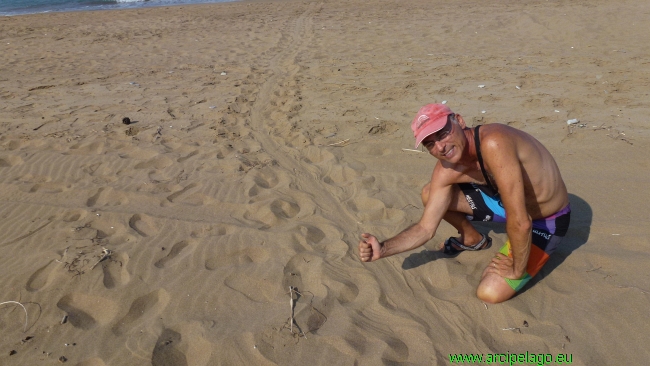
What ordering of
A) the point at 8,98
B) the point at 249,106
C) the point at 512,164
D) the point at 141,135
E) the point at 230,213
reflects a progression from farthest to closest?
the point at 8,98 → the point at 249,106 → the point at 141,135 → the point at 230,213 → the point at 512,164

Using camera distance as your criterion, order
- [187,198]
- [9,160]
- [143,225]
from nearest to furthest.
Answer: [143,225] → [187,198] → [9,160]

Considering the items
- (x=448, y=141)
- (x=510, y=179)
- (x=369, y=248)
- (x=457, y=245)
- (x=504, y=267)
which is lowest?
(x=457, y=245)

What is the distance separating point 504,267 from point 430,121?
0.92 metres

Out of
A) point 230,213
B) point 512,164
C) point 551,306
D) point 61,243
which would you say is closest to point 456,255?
point 551,306

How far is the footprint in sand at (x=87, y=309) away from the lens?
2506 millimetres

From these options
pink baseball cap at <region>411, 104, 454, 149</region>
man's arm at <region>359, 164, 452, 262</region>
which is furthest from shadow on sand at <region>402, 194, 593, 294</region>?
pink baseball cap at <region>411, 104, 454, 149</region>

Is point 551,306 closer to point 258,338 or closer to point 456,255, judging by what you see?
point 456,255

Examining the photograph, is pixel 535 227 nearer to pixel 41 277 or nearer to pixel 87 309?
pixel 87 309

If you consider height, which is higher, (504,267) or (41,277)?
(504,267)

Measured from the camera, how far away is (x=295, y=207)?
3623 mm

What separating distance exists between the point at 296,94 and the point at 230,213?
3149 millimetres

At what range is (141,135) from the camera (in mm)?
5062

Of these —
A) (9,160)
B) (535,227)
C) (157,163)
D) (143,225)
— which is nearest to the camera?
(535,227)

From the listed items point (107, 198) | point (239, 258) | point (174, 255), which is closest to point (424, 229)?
point (239, 258)
